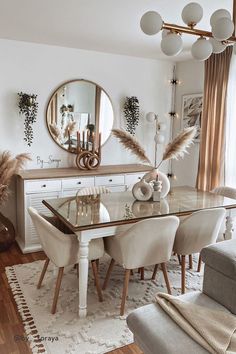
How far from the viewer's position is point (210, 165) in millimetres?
4141

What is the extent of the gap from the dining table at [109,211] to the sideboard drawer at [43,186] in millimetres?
694

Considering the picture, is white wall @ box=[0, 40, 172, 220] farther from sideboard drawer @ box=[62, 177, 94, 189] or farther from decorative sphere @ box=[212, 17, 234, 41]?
decorative sphere @ box=[212, 17, 234, 41]

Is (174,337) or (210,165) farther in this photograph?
(210,165)

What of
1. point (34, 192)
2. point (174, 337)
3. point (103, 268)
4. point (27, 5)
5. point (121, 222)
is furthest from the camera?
point (34, 192)

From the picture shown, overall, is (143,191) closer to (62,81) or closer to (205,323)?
(205,323)

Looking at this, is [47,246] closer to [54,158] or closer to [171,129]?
[54,158]

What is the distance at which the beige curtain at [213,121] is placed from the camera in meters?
3.91

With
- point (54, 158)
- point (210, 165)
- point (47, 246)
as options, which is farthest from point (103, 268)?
point (210, 165)

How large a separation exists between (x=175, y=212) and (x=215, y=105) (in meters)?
2.01

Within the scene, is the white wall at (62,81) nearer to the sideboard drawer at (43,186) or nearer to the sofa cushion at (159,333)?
the sideboard drawer at (43,186)

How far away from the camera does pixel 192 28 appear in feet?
6.02

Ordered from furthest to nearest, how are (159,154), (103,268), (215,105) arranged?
(159,154) → (215,105) → (103,268)

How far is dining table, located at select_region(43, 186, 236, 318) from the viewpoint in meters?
2.32

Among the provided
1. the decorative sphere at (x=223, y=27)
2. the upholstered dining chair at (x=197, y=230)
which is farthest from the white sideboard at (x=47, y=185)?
the decorative sphere at (x=223, y=27)
